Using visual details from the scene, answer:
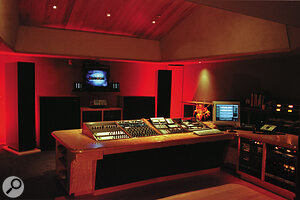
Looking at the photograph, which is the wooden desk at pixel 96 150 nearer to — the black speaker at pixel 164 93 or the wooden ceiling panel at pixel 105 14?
the wooden ceiling panel at pixel 105 14

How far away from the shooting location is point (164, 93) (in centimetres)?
736

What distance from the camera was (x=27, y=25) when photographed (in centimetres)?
543

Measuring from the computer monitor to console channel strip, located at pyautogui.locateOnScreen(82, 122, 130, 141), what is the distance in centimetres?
197

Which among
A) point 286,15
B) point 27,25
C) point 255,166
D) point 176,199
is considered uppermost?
point 27,25

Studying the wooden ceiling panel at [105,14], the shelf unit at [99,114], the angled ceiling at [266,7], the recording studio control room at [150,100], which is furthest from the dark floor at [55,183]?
the wooden ceiling panel at [105,14]

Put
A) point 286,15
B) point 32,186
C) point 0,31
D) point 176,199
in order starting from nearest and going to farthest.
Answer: point 176,199
point 286,15
point 0,31
point 32,186

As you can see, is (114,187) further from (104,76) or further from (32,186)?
(104,76)

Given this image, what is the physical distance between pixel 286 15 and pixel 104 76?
5.08 m

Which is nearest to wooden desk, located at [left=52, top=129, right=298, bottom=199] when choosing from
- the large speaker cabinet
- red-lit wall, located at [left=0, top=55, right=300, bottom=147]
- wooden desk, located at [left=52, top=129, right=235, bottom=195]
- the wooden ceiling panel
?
wooden desk, located at [left=52, top=129, right=235, bottom=195]

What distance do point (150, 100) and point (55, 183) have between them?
12.8ft

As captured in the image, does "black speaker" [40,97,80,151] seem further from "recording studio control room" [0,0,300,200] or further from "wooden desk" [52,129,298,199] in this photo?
"wooden desk" [52,129,298,199]

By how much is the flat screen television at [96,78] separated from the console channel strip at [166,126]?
2.94 meters

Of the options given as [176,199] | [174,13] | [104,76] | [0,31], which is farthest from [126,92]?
[176,199]

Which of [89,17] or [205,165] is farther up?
[89,17]
